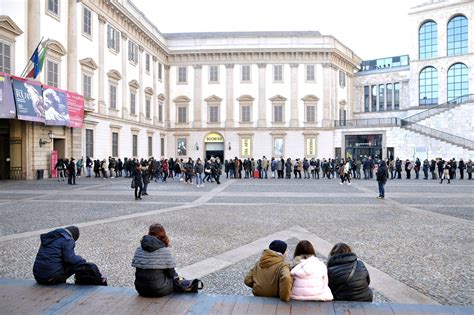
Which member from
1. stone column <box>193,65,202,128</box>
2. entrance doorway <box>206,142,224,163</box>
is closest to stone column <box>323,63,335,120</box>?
entrance doorway <box>206,142,224,163</box>

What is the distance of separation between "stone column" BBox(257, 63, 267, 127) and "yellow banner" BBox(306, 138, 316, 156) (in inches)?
222

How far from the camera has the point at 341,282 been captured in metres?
4.47

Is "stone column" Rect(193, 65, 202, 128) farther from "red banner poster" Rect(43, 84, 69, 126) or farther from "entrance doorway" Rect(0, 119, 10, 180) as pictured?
"entrance doorway" Rect(0, 119, 10, 180)

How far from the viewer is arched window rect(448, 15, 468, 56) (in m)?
45.3

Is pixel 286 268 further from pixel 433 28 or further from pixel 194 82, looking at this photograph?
pixel 433 28

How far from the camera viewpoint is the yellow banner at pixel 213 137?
45.8 m

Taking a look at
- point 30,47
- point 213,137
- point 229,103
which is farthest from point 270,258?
point 229,103

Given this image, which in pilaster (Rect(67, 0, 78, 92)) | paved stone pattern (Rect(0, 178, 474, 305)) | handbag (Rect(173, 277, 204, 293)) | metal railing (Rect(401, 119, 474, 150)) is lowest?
paved stone pattern (Rect(0, 178, 474, 305))

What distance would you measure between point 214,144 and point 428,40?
2991 cm

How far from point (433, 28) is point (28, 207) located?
49795mm

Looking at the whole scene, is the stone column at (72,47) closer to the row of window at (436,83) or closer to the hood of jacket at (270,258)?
the hood of jacket at (270,258)

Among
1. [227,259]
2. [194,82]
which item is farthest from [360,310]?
[194,82]

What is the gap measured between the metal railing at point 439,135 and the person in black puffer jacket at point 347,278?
36.5 m

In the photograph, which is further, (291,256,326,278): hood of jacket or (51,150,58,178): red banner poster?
(51,150,58,178): red banner poster
